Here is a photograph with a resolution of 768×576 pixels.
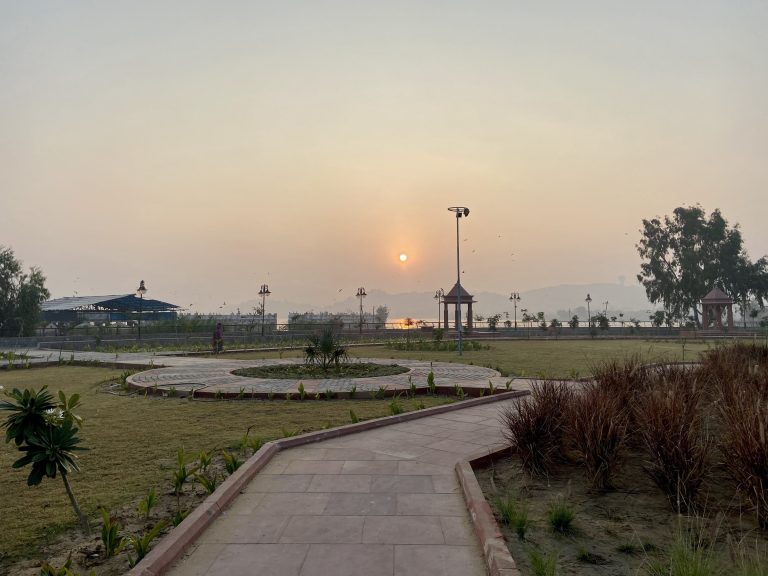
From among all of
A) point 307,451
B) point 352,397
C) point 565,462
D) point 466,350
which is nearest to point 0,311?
point 466,350

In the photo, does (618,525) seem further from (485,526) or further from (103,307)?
(103,307)

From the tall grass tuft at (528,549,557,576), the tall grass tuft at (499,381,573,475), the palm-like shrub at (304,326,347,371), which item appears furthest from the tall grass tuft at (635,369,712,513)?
the palm-like shrub at (304,326,347,371)

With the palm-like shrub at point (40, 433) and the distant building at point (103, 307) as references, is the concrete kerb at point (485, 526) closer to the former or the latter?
the palm-like shrub at point (40, 433)

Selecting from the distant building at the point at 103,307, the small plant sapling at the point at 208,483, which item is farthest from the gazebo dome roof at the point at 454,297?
the small plant sapling at the point at 208,483

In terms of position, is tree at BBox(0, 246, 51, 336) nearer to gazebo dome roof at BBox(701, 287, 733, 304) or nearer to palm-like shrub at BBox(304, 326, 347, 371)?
palm-like shrub at BBox(304, 326, 347, 371)

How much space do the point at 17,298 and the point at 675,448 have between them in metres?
43.3

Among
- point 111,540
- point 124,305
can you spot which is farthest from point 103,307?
point 111,540

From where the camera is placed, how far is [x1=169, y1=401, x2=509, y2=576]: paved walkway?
322 cm

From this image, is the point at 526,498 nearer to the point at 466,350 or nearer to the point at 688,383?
the point at 688,383

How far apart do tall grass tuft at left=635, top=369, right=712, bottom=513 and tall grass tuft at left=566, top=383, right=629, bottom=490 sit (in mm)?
271

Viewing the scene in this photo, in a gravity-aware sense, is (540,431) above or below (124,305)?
below

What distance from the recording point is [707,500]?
4.36 metres

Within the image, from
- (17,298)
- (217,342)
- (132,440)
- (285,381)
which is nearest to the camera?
(132,440)

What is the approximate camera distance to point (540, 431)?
5.46 meters
